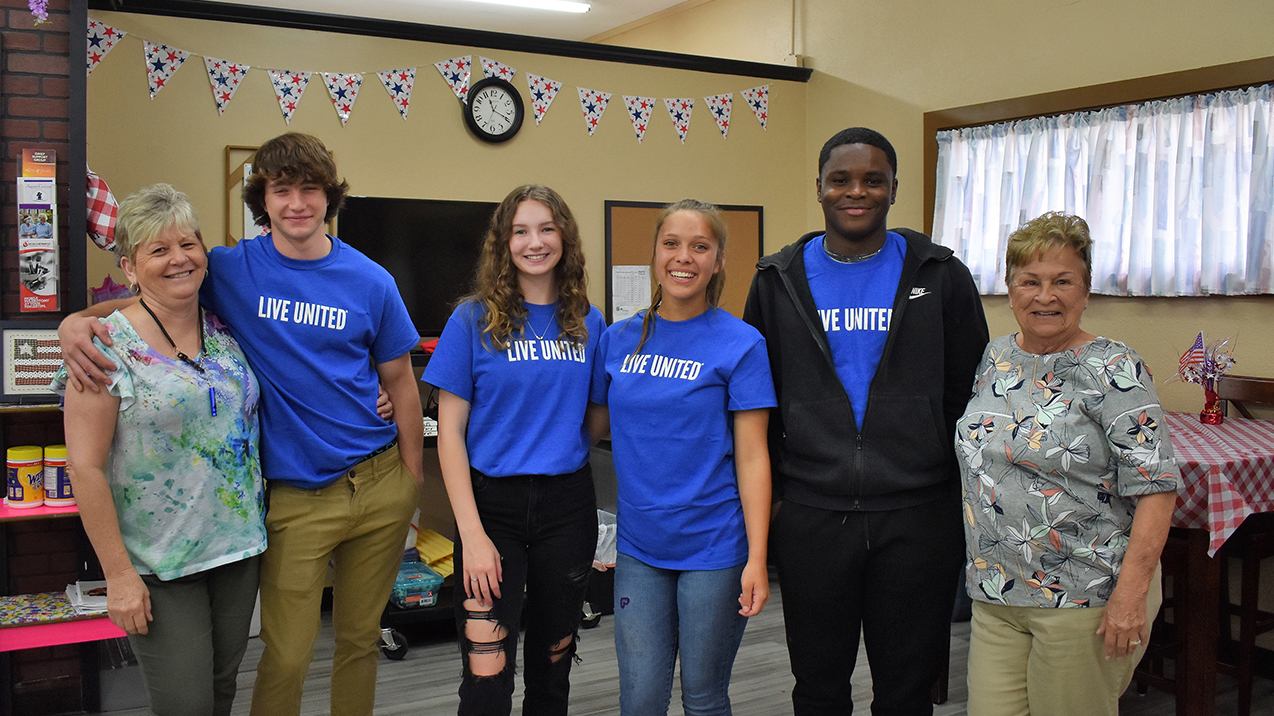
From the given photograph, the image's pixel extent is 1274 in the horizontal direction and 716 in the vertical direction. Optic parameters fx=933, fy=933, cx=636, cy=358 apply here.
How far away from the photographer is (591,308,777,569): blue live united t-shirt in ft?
5.95

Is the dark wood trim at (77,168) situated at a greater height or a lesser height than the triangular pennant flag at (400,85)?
lesser

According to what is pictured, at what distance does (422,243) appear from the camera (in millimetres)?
4426

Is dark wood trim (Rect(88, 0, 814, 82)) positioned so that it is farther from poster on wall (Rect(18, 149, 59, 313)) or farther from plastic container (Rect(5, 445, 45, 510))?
plastic container (Rect(5, 445, 45, 510))

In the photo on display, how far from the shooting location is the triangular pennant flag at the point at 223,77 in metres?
4.04

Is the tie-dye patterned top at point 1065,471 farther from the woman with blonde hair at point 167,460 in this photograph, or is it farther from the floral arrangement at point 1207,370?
the floral arrangement at point 1207,370

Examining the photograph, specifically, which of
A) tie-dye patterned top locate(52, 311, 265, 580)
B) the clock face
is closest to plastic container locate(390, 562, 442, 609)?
tie-dye patterned top locate(52, 311, 265, 580)

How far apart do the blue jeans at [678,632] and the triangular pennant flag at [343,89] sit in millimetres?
3180

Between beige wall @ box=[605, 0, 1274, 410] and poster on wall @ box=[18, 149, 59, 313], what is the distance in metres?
3.71

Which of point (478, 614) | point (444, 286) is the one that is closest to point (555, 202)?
point (478, 614)

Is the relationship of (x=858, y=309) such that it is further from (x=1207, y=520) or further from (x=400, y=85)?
(x=400, y=85)

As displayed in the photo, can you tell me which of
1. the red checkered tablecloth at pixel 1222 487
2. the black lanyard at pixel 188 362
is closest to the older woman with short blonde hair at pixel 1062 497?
the red checkered tablecloth at pixel 1222 487

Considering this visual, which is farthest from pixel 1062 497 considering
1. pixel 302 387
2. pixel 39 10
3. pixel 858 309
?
pixel 39 10

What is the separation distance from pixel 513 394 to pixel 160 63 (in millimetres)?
3027

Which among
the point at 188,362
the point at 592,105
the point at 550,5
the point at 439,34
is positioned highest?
the point at 550,5
